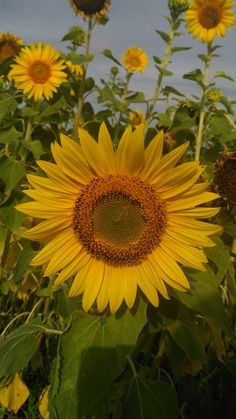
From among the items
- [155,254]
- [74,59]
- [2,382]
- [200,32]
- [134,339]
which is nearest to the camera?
[134,339]

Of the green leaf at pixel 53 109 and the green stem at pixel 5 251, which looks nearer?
the green stem at pixel 5 251

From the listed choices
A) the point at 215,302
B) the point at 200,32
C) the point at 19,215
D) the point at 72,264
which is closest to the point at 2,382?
the point at 19,215

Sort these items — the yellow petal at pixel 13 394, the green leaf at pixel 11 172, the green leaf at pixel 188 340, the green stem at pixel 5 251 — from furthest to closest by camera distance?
1. the green stem at pixel 5 251
2. the green leaf at pixel 11 172
3. the yellow petal at pixel 13 394
4. the green leaf at pixel 188 340

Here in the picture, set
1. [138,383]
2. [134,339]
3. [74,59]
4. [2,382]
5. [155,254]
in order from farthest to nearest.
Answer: [74,59] → [2,382] → [138,383] → [155,254] → [134,339]

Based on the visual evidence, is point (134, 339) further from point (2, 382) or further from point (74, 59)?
point (74, 59)

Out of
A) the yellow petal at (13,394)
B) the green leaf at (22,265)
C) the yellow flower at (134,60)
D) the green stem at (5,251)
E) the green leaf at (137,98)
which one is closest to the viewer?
the green leaf at (22,265)

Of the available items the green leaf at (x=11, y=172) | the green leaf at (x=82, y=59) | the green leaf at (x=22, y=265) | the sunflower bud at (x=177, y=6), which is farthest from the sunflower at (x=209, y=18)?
the green leaf at (x=22, y=265)

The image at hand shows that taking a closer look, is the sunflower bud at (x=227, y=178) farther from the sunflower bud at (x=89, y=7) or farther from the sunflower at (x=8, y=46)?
the sunflower at (x=8, y=46)
